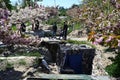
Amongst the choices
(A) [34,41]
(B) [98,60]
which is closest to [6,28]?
(A) [34,41]

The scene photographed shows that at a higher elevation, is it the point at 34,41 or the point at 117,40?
the point at 117,40

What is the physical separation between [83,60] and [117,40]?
1048 cm

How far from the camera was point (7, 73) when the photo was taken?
1519 cm

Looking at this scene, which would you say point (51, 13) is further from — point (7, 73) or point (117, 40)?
point (117, 40)

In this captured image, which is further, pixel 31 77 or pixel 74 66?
pixel 74 66

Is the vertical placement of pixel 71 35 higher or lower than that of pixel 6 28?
lower

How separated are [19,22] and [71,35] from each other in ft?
61.3

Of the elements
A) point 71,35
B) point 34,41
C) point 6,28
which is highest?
point 6,28

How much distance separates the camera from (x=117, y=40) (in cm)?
586

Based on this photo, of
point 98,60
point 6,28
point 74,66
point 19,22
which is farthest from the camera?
point 19,22

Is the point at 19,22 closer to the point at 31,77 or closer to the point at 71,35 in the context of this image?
the point at 31,77

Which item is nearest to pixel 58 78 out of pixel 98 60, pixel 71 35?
pixel 98 60

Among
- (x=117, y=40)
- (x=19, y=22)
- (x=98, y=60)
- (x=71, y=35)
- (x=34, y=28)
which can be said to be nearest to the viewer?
(x=117, y=40)

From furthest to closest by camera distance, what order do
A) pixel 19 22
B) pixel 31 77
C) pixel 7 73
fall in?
pixel 19 22 → pixel 7 73 → pixel 31 77
